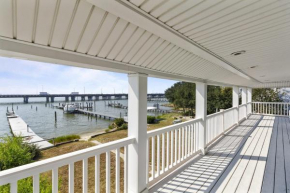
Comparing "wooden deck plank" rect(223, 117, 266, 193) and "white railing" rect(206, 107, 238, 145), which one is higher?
"white railing" rect(206, 107, 238, 145)

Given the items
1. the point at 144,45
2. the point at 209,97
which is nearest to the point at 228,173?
the point at 144,45

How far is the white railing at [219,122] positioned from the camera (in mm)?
4675

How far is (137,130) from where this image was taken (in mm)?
2297

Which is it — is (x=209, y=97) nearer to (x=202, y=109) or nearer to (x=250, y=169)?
(x=202, y=109)

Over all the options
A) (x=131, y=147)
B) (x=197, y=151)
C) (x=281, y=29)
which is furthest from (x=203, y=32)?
(x=197, y=151)

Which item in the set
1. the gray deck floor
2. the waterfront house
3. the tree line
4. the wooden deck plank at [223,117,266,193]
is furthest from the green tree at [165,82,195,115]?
the waterfront house

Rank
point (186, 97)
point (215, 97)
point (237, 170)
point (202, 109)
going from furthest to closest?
point (186, 97) < point (215, 97) < point (202, 109) < point (237, 170)

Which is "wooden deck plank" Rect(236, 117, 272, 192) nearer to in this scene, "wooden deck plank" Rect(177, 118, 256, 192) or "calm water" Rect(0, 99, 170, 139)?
"wooden deck plank" Rect(177, 118, 256, 192)

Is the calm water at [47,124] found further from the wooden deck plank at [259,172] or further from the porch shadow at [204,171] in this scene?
the wooden deck plank at [259,172]

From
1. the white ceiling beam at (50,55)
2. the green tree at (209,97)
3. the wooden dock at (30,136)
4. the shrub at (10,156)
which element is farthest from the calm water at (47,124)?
the white ceiling beam at (50,55)

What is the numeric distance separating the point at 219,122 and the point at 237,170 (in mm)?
2468

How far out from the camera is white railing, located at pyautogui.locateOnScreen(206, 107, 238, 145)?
4.68 m

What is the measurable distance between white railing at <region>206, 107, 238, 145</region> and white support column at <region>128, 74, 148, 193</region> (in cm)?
280

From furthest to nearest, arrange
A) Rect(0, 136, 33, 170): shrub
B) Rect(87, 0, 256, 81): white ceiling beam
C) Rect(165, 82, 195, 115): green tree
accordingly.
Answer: Rect(165, 82, 195, 115): green tree < Rect(0, 136, 33, 170): shrub < Rect(87, 0, 256, 81): white ceiling beam
